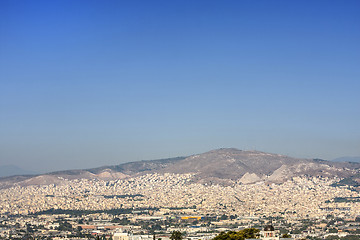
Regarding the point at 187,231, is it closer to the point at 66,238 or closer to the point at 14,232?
the point at 66,238

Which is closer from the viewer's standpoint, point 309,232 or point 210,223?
point 309,232

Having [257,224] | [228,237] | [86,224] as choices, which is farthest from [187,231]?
[228,237]

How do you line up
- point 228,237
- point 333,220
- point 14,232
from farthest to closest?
point 333,220 < point 14,232 < point 228,237

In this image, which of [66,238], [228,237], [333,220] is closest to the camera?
[228,237]

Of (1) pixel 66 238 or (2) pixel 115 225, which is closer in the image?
(1) pixel 66 238

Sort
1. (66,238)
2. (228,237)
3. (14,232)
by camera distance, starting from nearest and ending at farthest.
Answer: (228,237), (66,238), (14,232)

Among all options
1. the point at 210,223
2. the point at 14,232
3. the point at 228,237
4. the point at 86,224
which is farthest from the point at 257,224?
the point at 228,237

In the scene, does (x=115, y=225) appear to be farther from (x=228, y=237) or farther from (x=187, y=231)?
(x=228, y=237)

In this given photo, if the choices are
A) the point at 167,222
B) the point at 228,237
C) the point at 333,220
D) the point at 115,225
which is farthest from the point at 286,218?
the point at 228,237
